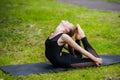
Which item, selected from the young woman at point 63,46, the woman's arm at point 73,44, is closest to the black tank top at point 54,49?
the young woman at point 63,46

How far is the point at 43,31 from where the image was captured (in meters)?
13.6

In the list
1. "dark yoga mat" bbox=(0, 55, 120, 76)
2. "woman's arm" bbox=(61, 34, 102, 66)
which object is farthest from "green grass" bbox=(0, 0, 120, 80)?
"woman's arm" bbox=(61, 34, 102, 66)

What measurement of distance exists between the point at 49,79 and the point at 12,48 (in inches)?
125

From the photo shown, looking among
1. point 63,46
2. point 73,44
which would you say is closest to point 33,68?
point 63,46

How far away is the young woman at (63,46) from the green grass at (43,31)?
0.21 metres

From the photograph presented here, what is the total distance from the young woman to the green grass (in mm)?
207

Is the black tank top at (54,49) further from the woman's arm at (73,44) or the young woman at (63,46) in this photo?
the woman's arm at (73,44)

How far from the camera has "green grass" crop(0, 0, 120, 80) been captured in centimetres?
854

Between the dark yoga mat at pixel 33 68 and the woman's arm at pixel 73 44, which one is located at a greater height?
the woman's arm at pixel 73 44

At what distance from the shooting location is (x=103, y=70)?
8695mm

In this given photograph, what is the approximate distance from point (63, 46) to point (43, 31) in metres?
4.89

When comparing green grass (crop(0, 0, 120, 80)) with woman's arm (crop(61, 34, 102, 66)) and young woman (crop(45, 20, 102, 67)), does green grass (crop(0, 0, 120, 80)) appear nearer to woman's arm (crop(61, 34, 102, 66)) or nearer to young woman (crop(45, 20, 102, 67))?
young woman (crop(45, 20, 102, 67))

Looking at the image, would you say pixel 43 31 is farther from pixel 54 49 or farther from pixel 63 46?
pixel 54 49

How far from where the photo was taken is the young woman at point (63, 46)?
8602 mm
